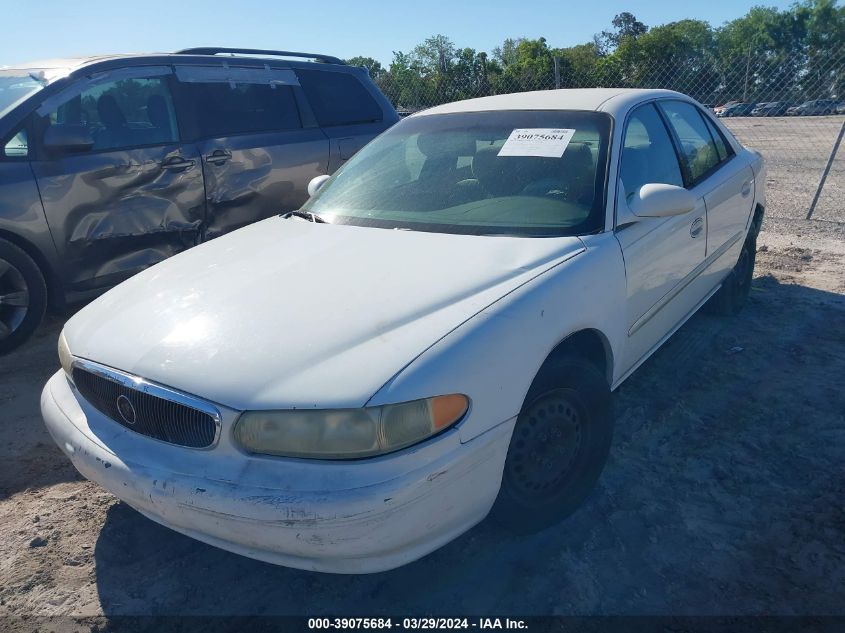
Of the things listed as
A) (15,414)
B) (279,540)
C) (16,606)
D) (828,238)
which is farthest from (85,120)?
(828,238)

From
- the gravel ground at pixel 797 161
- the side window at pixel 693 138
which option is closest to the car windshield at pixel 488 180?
the side window at pixel 693 138

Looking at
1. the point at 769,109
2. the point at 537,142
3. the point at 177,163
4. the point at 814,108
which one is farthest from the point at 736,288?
the point at 769,109

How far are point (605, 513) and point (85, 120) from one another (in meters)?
4.21

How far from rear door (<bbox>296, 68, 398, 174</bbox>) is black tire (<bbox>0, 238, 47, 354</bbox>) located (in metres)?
2.48

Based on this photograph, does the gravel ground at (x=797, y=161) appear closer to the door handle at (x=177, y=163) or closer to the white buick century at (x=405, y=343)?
the white buick century at (x=405, y=343)

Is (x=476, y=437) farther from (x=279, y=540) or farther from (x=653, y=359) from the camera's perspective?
(x=653, y=359)

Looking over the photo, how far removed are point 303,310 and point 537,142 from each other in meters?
1.52

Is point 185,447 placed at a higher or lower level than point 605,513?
higher

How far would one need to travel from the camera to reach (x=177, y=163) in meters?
5.02

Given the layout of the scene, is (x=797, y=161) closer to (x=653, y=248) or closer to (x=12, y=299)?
(x=653, y=248)

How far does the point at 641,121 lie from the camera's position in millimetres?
3561

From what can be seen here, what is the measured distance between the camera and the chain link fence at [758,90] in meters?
10.1

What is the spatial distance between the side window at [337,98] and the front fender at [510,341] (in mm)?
3951

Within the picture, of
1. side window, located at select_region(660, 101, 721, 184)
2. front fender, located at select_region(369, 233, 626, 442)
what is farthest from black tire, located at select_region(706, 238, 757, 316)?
front fender, located at select_region(369, 233, 626, 442)
